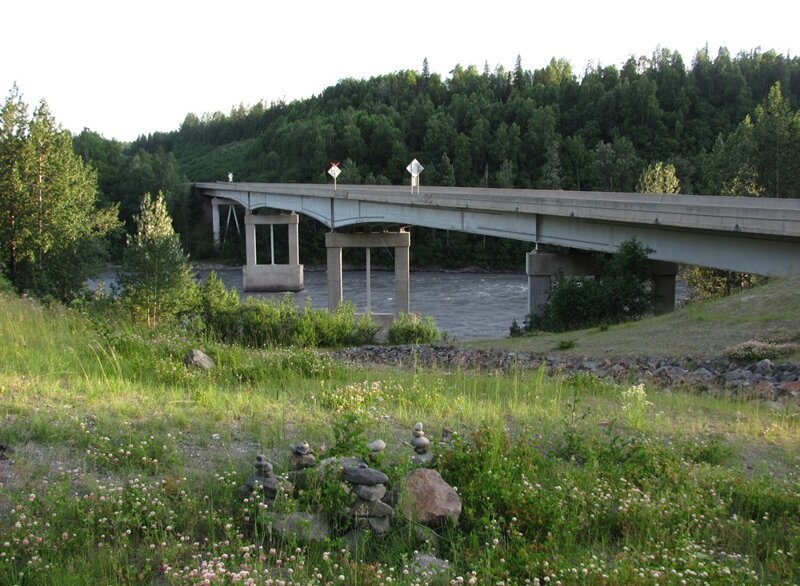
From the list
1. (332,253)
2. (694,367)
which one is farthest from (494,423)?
(332,253)

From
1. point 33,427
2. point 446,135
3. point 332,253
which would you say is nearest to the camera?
point 33,427

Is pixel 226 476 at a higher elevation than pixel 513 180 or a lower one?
lower

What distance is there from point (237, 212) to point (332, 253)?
227ft

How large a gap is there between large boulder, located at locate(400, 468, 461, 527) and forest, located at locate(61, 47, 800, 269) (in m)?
74.7

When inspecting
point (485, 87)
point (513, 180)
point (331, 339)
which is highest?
point (485, 87)

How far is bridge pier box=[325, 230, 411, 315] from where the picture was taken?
46406 mm

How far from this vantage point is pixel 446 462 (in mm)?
5512

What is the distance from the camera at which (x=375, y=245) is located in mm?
49219

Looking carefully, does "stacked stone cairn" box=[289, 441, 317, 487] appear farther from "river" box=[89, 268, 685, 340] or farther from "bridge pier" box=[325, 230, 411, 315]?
"bridge pier" box=[325, 230, 411, 315]

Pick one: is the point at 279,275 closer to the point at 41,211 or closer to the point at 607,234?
the point at 41,211

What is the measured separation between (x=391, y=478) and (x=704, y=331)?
14956mm

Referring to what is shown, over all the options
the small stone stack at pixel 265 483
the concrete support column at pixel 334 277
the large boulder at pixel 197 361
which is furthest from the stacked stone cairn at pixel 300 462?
the concrete support column at pixel 334 277

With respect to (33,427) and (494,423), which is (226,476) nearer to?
(33,427)

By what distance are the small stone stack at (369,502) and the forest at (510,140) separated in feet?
246
